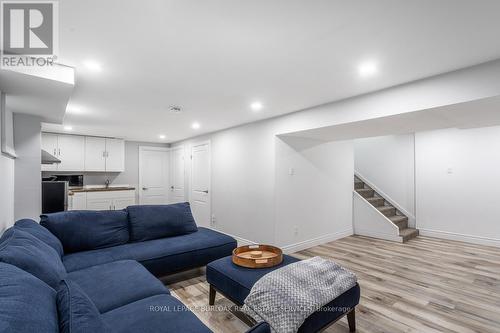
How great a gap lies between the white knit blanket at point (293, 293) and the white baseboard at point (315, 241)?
2.09m

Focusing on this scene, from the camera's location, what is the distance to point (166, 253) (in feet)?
8.68

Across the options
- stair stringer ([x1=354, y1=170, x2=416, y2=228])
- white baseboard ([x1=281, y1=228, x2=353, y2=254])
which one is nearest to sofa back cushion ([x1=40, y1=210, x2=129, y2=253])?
white baseboard ([x1=281, y1=228, x2=353, y2=254])

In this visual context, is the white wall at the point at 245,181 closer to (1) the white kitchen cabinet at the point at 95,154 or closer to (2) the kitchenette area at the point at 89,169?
(2) the kitchenette area at the point at 89,169

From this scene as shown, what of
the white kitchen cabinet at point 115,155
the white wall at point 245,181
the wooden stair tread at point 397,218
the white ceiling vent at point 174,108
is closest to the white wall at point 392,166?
the wooden stair tread at point 397,218

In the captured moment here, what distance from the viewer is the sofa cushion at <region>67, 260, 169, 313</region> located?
160 cm

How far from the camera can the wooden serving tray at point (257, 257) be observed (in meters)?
2.10

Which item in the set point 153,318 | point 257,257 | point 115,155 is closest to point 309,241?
point 257,257

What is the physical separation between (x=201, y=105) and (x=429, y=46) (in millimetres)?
2529

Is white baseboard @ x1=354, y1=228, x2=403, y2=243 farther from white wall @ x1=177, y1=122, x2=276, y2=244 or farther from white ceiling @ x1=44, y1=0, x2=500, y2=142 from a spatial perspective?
white ceiling @ x1=44, y1=0, x2=500, y2=142

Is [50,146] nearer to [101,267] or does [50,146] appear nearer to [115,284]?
[101,267]

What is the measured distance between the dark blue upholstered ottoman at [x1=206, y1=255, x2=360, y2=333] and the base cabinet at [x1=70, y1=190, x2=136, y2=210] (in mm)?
4086

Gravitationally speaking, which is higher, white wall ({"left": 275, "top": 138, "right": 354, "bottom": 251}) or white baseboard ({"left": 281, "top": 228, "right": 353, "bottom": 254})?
white wall ({"left": 275, "top": 138, "right": 354, "bottom": 251})

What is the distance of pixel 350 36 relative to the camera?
170 cm

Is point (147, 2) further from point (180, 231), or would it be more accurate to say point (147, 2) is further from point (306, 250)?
point (306, 250)
